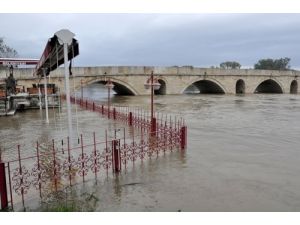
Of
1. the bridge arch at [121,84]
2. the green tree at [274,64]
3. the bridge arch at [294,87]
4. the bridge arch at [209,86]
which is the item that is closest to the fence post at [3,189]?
the bridge arch at [121,84]

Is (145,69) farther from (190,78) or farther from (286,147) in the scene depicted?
(286,147)

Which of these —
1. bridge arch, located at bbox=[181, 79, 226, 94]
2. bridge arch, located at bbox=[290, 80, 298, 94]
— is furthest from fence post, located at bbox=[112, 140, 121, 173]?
bridge arch, located at bbox=[290, 80, 298, 94]

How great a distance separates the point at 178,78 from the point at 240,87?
12326mm

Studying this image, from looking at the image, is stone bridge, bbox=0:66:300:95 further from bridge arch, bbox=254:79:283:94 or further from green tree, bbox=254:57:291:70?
green tree, bbox=254:57:291:70

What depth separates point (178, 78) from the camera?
4144 centimetres

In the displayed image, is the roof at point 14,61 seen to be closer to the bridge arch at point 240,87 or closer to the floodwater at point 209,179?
the floodwater at point 209,179

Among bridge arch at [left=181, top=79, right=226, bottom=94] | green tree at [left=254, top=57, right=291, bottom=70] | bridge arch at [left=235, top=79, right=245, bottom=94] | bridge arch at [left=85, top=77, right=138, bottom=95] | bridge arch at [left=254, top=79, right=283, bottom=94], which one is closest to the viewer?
bridge arch at [left=85, top=77, right=138, bottom=95]

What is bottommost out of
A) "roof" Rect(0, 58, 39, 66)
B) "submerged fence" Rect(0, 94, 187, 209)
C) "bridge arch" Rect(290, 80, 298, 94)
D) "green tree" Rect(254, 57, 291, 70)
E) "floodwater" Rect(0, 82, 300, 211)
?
"floodwater" Rect(0, 82, 300, 211)

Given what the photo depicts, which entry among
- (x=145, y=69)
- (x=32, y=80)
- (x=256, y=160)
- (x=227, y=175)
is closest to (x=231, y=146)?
(x=256, y=160)

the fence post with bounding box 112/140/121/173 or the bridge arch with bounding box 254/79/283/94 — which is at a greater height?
the bridge arch with bounding box 254/79/283/94

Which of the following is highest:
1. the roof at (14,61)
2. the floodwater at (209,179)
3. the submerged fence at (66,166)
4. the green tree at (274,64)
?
the green tree at (274,64)

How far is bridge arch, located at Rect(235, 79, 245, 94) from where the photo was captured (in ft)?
155

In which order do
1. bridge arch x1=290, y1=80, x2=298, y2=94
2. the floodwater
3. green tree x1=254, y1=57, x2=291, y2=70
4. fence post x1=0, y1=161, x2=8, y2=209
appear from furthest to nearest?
1. green tree x1=254, y1=57, x2=291, y2=70
2. bridge arch x1=290, y1=80, x2=298, y2=94
3. the floodwater
4. fence post x1=0, y1=161, x2=8, y2=209

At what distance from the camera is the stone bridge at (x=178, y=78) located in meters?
33.8
